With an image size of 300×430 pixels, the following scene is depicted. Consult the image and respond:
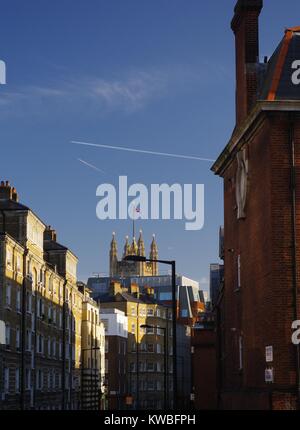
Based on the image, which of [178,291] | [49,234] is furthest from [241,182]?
[178,291]

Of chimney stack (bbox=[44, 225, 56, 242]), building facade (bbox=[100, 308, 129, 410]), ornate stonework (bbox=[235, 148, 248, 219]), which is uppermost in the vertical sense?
chimney stack (bbox=[44, 225, 56, 242])

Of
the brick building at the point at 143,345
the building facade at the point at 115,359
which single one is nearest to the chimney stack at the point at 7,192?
the building facade at the point at 115,359

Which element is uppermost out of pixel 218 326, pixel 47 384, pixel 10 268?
pixel 10 268

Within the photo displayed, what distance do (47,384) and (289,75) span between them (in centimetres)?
4414

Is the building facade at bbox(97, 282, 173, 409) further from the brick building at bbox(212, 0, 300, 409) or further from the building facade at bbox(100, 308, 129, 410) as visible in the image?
the brick building at bbox(212, 0, 300, 409)

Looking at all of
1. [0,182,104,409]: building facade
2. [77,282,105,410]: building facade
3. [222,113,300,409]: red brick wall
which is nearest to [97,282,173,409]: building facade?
[77,282,105,410]: building facade

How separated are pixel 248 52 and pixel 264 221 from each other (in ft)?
32.7

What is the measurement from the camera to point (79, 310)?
89.1 meters

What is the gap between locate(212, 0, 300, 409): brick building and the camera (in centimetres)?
3136

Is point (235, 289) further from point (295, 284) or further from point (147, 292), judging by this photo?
point (147, 292)

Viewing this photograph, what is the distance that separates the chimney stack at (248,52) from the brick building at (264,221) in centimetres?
5

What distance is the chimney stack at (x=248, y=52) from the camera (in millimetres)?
38625

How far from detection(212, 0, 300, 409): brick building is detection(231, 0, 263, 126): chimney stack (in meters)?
0.05

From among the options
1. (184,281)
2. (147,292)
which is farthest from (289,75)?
(184,281)
